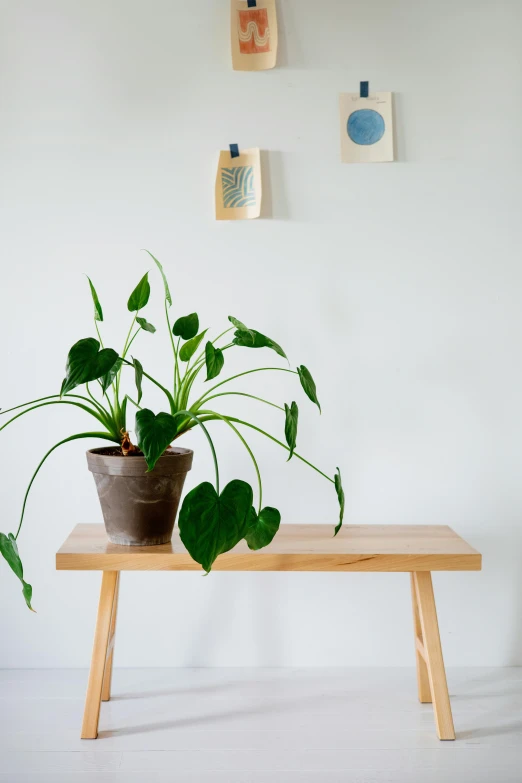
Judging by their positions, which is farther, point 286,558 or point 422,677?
point 422,677

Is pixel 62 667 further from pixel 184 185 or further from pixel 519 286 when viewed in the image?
pixel 519 286

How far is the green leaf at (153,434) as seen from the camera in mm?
1304

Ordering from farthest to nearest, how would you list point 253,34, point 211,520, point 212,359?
point 253,34
point 212,359
point 211,520

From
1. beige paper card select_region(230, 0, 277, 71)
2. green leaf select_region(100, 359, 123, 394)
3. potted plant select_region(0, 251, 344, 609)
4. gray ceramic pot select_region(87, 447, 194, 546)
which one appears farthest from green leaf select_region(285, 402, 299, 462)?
beige paper card select_region(230, 0, 277, 71)

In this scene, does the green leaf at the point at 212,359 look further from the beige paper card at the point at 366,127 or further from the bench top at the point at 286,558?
the beige paper card at the point at 366,127

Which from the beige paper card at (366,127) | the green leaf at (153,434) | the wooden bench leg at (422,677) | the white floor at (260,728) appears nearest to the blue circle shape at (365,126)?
the beige paper card at (366,127)

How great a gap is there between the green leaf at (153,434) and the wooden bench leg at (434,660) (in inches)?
24.5

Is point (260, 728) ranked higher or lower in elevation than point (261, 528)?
lower

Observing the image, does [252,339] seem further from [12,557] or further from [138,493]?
[12,557]

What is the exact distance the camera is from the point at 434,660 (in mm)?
1552

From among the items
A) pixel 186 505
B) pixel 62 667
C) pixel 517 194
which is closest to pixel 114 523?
pixel 186 505

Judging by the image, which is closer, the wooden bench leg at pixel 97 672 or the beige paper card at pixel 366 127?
the wooden bench leg at pixel 97 672

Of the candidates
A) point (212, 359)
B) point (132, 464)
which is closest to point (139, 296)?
point (212, 359)

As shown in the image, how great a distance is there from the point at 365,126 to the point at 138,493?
107 centimetres
